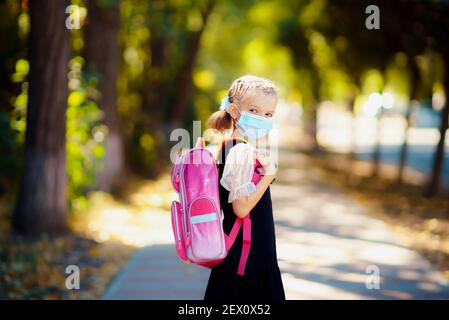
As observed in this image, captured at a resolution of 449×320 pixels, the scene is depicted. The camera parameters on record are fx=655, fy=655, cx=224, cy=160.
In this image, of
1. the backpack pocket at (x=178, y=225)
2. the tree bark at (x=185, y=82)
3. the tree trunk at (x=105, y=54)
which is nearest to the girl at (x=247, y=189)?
the backpack pocket at (x=178, y=225)

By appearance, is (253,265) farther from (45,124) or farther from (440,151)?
(440,151)

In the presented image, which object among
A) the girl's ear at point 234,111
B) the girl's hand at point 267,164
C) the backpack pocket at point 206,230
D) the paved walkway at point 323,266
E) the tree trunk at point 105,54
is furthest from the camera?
the tree trunk at point 105,54

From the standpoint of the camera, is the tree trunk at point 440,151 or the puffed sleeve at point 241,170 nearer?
the puffed sleeve at point 241,170

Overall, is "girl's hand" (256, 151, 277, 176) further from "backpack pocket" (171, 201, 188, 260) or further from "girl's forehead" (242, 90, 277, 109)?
"backpack pocket" (171, 201, 188, 260)

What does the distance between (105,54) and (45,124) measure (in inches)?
→ 173

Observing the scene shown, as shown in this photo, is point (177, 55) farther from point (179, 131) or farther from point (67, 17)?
point (67, 17)

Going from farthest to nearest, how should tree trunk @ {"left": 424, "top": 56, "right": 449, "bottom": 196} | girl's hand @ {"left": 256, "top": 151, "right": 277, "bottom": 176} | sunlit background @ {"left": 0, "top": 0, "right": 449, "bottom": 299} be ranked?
tree trunk @ {"left": 424, "top": 56, "right": 449, "bottom": 196} < sunlit background @ {"left": 0, "top": 0, "right": 449, "bottom": 299} < girl's hand @ {"left": 256, "top": 151, "right": 277, "bottom": 176}

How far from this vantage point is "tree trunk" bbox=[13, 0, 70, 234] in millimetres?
8234

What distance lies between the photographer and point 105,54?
12469 mm

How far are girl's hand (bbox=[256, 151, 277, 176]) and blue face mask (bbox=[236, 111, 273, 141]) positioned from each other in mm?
108

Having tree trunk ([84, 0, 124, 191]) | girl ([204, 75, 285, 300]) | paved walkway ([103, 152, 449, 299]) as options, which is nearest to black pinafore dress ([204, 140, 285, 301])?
girl ([204, 75, 285, 300])

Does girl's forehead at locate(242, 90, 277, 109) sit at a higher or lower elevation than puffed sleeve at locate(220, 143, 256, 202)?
higher

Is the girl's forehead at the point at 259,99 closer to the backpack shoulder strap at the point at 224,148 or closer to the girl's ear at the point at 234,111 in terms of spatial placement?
the girl's ear at the point at 234,111

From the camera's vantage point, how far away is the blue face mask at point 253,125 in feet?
11.0
